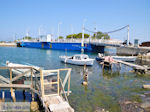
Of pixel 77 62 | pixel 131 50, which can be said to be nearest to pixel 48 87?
pixel 77 62

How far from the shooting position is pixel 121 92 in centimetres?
1716

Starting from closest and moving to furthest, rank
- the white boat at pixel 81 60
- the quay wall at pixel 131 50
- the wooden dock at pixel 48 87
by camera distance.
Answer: the wooden dock at pixel 48 87, the white boat at pixel 81 60, the quay wall at pixel 131 50

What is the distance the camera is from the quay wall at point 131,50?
55.2 m

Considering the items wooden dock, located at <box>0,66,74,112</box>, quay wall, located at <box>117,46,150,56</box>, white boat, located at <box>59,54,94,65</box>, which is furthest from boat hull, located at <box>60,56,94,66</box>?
quay wall, located at <box>117,46,150,56</box>

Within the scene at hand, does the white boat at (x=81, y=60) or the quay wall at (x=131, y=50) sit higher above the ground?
the quay wall at (x=131, y=50)

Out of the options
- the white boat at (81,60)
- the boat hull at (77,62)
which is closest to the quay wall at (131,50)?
the white boat at (81,60)

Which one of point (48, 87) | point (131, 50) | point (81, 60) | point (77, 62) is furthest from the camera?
point (131, 50)

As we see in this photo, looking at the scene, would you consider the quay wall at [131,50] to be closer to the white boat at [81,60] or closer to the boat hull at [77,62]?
the white boat at [81,60]

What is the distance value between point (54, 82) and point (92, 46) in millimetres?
76263

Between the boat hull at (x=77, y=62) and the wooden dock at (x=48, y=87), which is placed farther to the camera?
the boat hull at (x=77, y=62)

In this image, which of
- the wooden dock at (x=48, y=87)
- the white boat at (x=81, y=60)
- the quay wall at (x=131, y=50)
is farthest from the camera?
the quay wall at (x=131, y=50)

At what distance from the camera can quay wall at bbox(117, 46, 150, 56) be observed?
2174 inches

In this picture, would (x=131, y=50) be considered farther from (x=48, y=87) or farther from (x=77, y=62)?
(x=48, y=87)

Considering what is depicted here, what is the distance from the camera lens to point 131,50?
5878 centimetres
